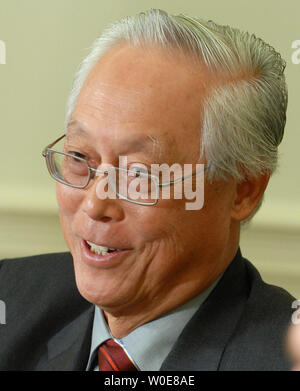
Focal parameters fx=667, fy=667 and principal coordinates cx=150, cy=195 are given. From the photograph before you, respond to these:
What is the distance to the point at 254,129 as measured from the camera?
3.30 ft

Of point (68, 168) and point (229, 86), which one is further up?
point (229, 86)

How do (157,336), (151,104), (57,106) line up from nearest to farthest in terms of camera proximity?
1. (151,104)
2. (157,336)
3. (57,106)

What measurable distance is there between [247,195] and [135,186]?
197 mm

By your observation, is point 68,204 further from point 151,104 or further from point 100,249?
point 151,104

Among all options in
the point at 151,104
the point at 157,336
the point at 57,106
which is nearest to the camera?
the point at 151,104

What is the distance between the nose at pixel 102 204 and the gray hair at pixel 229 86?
148mm

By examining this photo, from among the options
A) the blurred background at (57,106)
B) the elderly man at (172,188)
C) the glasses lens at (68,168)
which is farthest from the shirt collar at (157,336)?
the blurred background at (57,106)

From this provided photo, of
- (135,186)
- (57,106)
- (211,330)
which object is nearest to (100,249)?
(135,186)

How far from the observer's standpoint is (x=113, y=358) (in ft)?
3.50

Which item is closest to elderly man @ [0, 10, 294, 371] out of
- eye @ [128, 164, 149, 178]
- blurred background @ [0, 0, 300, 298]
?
eye @ [128, 164, 149, 178]

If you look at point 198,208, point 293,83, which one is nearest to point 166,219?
point 198,208

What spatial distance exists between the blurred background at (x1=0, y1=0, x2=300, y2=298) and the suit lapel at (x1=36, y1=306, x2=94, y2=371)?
58cm

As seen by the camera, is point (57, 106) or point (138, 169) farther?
point (57, 106)

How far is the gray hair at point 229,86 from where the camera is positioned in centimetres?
98
